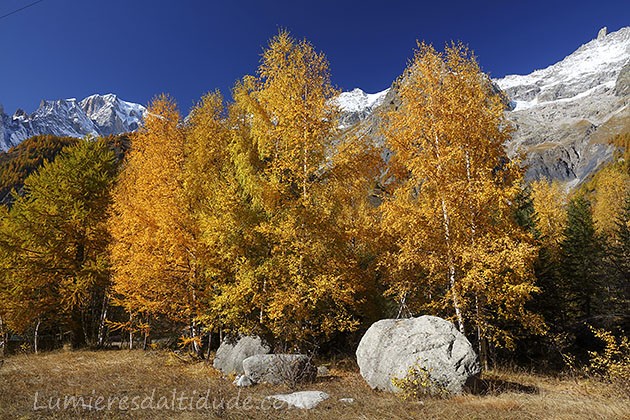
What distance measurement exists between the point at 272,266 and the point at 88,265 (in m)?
9.88

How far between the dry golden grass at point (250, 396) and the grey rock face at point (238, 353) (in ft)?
1.39

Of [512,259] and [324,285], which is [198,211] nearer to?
[324,285]

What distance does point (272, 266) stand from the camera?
11.0 meters

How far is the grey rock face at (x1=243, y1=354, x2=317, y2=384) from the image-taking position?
9500 millimetres

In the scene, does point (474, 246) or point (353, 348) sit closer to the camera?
point (474, 246)

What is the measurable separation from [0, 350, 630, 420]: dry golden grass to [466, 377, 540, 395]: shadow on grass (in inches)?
1.5

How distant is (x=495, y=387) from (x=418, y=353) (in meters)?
2.22

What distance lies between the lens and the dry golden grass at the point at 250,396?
6.45 m

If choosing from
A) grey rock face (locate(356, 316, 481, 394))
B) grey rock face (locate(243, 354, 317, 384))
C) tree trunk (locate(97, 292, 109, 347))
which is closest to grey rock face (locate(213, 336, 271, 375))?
grey rock face (locate(243, 354, 317, 384))

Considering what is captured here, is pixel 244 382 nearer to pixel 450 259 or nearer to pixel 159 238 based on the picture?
pixel 159 238

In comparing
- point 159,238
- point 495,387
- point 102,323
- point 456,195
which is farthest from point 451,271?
point 102,323

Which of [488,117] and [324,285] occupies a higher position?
[488,117]

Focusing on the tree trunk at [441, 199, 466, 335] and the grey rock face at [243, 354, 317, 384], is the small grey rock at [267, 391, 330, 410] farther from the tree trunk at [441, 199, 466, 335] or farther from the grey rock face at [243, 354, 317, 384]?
the tree trunk at [441, 199, 466, 335]

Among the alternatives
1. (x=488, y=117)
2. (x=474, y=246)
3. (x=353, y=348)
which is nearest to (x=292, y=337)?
(x=353, y=348)
